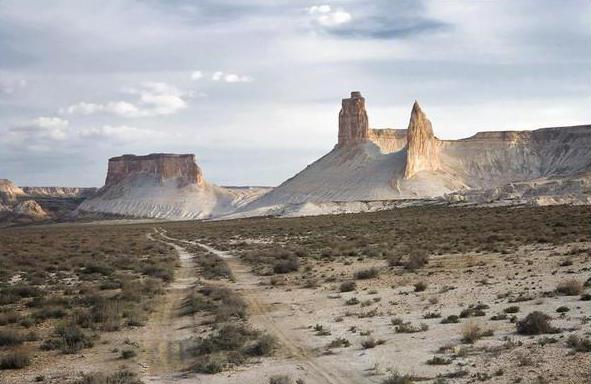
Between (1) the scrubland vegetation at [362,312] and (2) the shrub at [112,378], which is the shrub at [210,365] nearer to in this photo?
(1) the scrubland vegetation at [362,312]

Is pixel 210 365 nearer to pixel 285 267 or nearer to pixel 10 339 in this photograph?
pixel 10 339

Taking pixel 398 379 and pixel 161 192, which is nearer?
pixel 398 379

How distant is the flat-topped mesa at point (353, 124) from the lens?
469 feet

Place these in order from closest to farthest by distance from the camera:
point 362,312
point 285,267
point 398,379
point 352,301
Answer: point 398,379
point 362,312
point 352,301
point 285,267

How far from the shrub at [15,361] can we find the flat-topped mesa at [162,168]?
171 meters

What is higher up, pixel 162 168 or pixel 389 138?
pixel 389 138

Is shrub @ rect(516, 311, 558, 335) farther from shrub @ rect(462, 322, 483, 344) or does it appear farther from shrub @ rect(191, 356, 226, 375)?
shrub @ rect(191, 356, 226, 375)

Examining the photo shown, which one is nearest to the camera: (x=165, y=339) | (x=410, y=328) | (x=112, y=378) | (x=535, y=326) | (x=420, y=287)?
(x=112, y=378)

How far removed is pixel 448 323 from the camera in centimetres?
1222

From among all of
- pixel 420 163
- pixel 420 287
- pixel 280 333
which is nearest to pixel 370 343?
pixel 280 333

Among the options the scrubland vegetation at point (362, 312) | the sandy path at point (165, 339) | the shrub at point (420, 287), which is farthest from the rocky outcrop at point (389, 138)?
the sandy path at point (165, 339)

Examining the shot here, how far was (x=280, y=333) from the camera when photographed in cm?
1230

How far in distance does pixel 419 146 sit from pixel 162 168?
8713 centimetres

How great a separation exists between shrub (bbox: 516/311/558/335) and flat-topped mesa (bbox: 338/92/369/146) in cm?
13180
